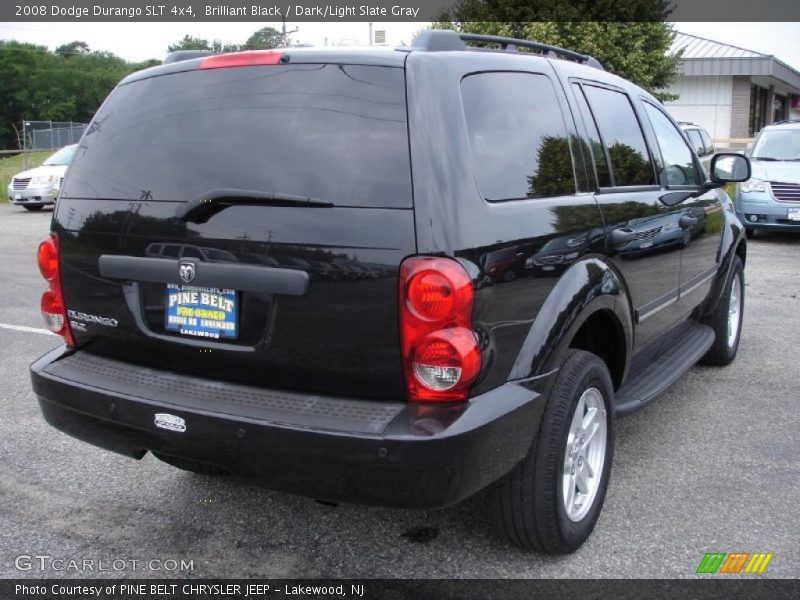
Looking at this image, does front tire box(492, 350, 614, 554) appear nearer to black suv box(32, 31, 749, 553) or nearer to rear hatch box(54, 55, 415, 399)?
black suv box(32, 31, 749, 553)

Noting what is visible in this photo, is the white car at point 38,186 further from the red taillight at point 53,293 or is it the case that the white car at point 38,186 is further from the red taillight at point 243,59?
the red taillight at point 243,59

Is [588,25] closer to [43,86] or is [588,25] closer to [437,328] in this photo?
[437,328]

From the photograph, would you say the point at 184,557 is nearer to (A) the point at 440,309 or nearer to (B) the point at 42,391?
(B) the point at 42,391

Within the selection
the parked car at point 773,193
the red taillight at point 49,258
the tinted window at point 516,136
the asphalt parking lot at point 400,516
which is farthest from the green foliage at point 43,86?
the tinted window at point 516,136

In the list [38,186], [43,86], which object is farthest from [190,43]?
[38,186]

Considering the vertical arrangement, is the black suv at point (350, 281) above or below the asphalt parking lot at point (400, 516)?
above

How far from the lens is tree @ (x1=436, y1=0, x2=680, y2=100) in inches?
790

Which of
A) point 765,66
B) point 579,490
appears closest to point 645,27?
point 765,66

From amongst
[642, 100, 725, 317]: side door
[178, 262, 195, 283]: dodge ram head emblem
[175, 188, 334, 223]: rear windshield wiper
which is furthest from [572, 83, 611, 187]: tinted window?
[178, 262, 195, 283]: dodge ram head emblem

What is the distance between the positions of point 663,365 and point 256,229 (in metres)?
2.55

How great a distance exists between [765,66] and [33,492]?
3124 centimetres

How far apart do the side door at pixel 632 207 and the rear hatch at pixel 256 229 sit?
1.27 m

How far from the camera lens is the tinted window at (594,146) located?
3.48 metres

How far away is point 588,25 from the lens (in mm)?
20281
